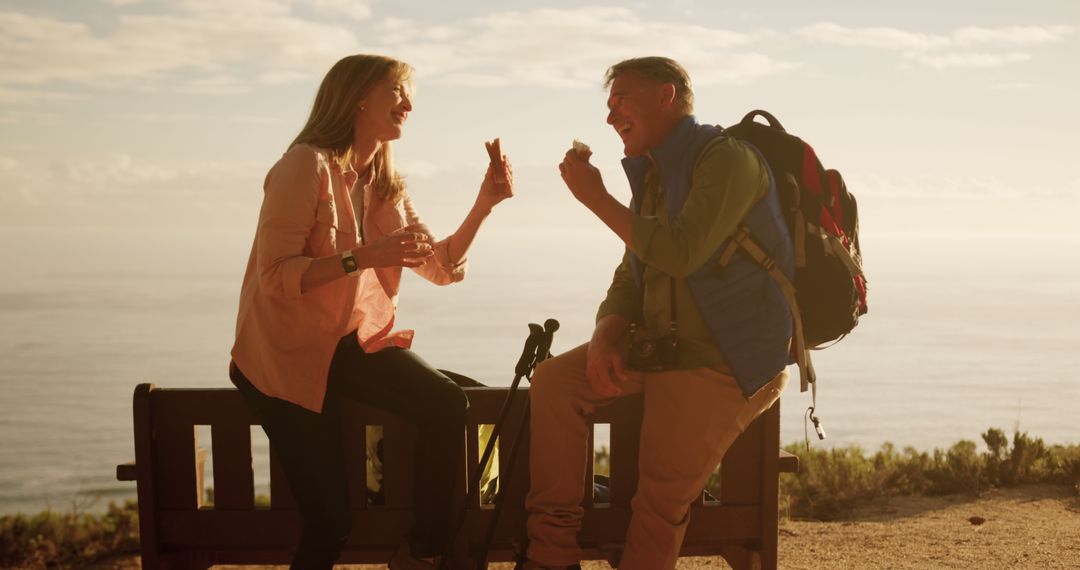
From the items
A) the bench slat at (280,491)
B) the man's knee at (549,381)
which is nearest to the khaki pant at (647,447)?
the man's knee at (549,381)

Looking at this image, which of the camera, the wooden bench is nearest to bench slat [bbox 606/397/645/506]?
the wooden bench

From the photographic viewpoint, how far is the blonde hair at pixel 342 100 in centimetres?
401

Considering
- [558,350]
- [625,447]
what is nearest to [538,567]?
[625,447]

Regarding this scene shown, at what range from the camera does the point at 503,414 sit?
3.95m

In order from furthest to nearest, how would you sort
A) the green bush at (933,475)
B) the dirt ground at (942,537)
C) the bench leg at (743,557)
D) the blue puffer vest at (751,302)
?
the green bush at (933,475), the dirt ground at (942,537), the bench leg at (743,557), the blue puffer vest at (751,302)

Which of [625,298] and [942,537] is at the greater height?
[625,298]

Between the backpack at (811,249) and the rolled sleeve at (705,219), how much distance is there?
0.22 m

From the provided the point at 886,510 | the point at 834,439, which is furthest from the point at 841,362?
the point at 886,510

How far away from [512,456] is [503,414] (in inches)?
6.3

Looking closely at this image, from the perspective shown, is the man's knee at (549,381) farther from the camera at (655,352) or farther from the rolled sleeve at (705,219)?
the rolled sleeve at (705,219)

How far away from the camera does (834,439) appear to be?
7175 cm

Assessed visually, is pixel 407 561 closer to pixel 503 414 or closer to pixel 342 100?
pixel 503 414

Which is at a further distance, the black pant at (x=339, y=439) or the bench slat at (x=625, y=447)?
the bench slat at (x=625, y=447)

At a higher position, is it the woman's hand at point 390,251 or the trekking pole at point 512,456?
the woman's hand at point 390,251
